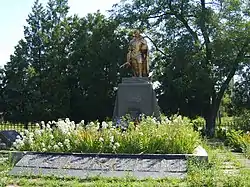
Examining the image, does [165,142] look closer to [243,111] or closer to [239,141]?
[239,141]

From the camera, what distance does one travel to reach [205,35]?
21.6 m

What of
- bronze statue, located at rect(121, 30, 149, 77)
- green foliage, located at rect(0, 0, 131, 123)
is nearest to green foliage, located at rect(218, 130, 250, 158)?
bronze statue, located at rect(121, 30, 149, 77)

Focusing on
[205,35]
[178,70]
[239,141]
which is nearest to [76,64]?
[178,70]

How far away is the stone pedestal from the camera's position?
14578 mm

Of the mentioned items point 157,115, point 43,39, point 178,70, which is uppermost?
point 43,39

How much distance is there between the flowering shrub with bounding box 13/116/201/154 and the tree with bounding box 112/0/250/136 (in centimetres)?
1225

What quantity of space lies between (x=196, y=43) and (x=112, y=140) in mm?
14153

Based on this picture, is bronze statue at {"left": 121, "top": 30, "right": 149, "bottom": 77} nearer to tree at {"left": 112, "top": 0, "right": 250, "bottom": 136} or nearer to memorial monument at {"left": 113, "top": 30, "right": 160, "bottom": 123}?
memorial monument at {"left": 113, "top": 30, "right": 160, "bottom": 123}

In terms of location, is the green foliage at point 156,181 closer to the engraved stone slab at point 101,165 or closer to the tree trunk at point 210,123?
the engraved stone slab at point 101,165

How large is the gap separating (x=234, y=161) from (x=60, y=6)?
1800 centimetres

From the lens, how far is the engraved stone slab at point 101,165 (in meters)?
6.88

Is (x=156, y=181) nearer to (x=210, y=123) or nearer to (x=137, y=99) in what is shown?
(x=137, y=99)

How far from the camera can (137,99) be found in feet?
48.0

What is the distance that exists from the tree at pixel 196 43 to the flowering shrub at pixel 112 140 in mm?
12245
